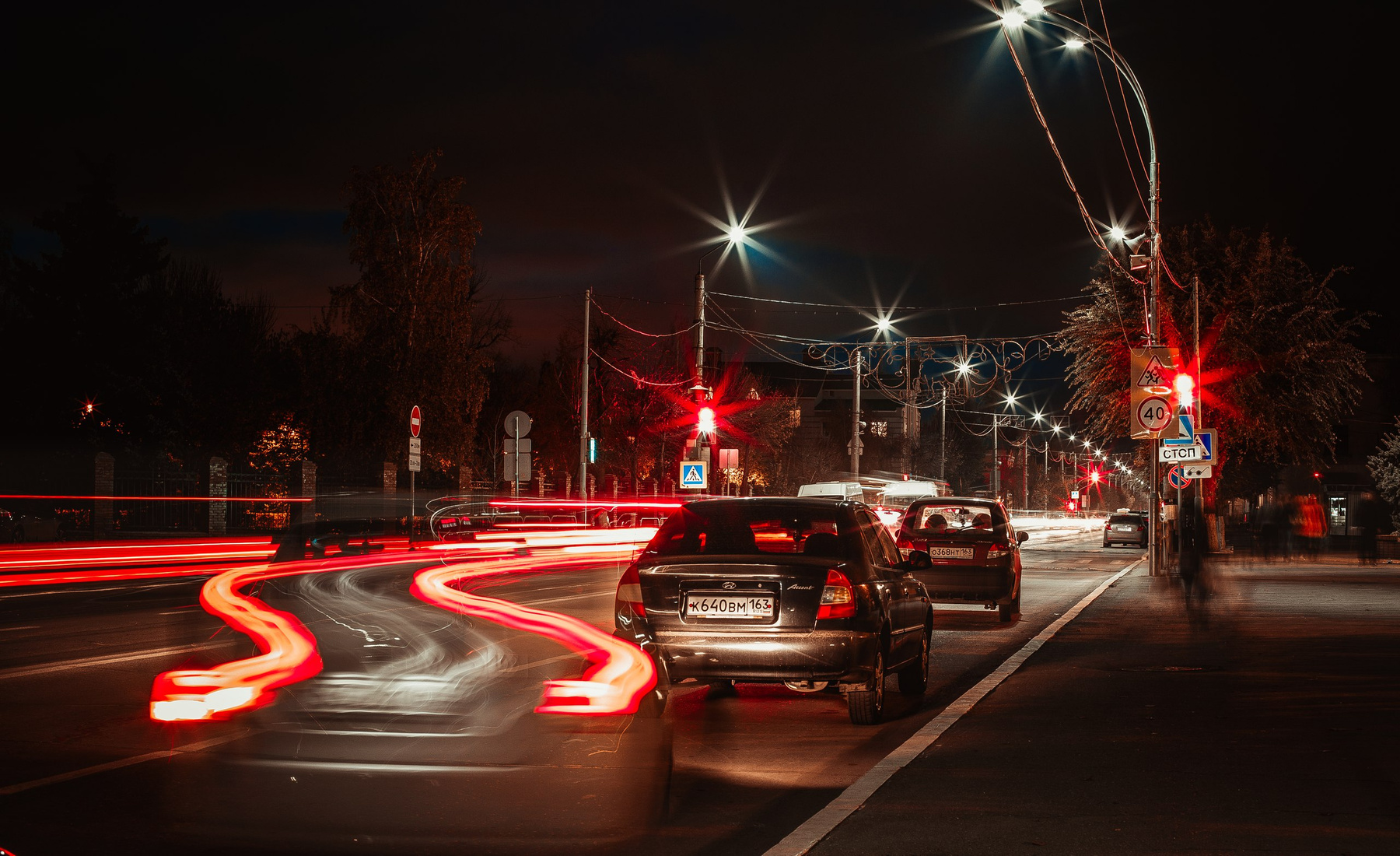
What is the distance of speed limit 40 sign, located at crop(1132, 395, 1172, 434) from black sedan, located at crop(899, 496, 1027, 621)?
1126 cm

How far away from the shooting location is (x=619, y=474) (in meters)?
76.4

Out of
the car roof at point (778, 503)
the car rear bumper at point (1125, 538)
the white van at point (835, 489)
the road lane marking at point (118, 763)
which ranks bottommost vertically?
the car rear bumper at point (1125, 538)

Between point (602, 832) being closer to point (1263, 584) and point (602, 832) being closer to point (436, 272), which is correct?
point (1263, 584)

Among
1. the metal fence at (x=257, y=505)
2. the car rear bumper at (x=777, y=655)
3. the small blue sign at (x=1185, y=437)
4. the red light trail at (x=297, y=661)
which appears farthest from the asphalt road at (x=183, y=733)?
the metal fence at (x=257, y=505)

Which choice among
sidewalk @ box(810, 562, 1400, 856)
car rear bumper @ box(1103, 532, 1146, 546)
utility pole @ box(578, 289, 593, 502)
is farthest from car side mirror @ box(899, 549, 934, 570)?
car rear bumper @ box(1103, 532, 1146, 546)

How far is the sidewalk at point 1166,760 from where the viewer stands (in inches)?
243

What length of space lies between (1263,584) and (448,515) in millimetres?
23399

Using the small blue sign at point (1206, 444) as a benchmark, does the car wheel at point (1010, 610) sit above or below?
below

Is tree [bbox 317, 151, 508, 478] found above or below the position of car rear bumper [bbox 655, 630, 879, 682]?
above

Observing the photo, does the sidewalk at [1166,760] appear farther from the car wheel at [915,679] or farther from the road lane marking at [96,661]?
the road lane marking at [96,661]

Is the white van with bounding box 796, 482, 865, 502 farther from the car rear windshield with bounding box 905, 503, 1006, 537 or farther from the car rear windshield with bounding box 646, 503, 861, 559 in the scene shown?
the car rear windshield with bounding box 646, 503, 861, 559

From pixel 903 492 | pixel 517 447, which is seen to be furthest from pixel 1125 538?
pixel 517 447

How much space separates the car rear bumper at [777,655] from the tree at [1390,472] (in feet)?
173

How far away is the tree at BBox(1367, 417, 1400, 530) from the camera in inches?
2203
